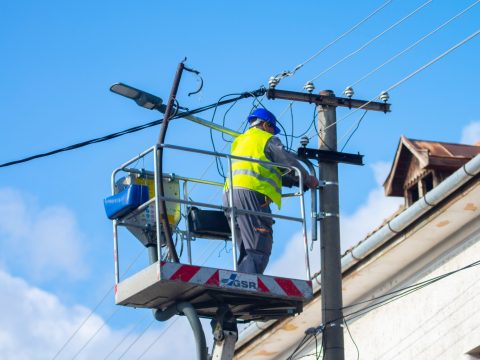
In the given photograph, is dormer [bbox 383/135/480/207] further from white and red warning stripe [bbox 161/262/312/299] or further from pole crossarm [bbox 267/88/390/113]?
white and red warning stripe [bbox 161/262/312/299]

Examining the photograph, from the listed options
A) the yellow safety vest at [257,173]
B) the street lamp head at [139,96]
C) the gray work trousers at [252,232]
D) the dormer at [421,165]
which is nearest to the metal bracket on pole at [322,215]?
the yellow safety vest at [257,173]

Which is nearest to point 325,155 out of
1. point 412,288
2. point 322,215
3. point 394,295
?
point 322,215

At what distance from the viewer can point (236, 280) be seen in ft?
37.5

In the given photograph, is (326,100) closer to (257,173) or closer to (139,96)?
(257,173)

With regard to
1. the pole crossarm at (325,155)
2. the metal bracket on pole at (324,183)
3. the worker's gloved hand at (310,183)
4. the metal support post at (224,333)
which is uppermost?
the pole crossarm at (325,155)

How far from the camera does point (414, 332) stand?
15.1m

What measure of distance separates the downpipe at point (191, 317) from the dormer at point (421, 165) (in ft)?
19.2

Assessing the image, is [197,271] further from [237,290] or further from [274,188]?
[274,188]

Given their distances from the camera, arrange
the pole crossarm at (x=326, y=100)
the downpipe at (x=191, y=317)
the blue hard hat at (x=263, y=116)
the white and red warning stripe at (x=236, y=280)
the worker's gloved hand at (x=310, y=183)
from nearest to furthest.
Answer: the white and red warning stripe at (x=236, y=280) → the downpipe at (x=191, y=317) → the worker's gloved hand at (x=310, y=183) → the blue hard hat at (x=263, y=116) → the pole crossarm at (x=326, y=100)

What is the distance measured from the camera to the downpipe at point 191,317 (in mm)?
11504

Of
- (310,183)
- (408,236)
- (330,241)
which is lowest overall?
(330,241)

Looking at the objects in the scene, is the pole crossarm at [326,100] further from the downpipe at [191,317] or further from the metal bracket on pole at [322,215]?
the downpipe at [191,317]

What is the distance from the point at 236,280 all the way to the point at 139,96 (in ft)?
8.79

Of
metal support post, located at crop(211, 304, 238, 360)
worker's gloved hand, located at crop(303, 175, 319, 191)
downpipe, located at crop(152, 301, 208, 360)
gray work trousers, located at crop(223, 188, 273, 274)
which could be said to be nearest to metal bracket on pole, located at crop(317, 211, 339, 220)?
worker's gloved hand, located at crop(303, 175, 319, 191)
